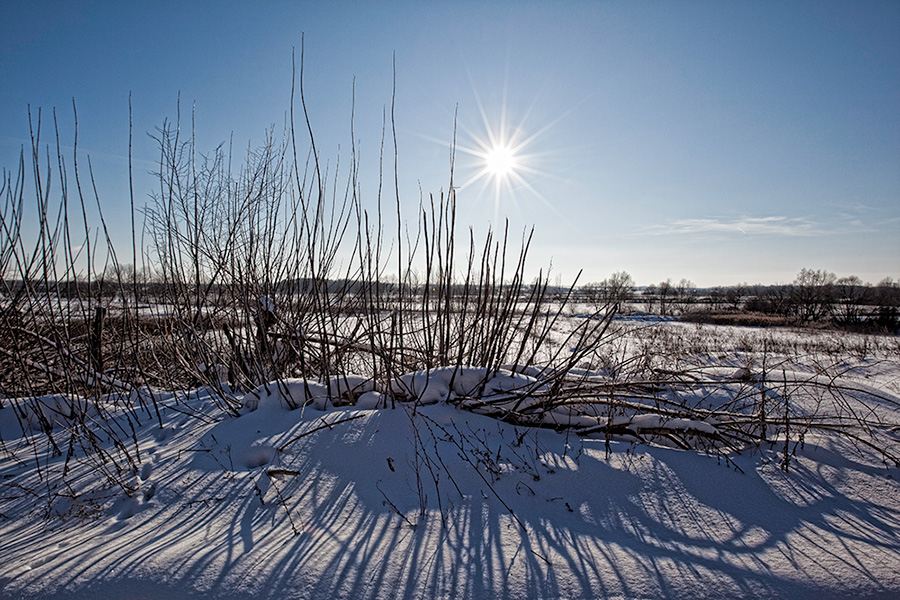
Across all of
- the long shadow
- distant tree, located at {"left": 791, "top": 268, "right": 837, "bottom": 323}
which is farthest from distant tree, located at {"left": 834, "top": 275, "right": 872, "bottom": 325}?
the long shadow

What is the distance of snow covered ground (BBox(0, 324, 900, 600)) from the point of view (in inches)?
58.5

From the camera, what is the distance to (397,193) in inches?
114

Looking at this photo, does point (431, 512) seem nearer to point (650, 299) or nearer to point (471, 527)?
point (471, 527)

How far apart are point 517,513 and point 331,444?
47.2 inches

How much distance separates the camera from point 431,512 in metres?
1.95

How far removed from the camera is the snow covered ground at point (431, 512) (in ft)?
4.88

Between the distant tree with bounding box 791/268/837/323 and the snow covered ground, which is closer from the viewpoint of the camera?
the snow covered ground

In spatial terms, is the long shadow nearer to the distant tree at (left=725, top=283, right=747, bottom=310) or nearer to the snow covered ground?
the snow covered ground

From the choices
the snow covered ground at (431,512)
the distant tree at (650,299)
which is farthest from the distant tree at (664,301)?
the snow covered ground at (431,512)

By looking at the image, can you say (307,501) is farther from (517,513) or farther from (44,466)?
(44,466)

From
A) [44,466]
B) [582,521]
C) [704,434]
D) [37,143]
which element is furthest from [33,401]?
[704,434]

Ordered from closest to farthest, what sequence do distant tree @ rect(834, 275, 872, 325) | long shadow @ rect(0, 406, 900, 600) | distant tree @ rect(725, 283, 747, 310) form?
long shadow @ rect(0, 406, 900, 600) → distant tree @ rect(834, 275, 872, 325) → distant tree @ rect(725, 283, 747, 310)

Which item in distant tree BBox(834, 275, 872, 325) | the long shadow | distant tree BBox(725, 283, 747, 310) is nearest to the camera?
the long shadow

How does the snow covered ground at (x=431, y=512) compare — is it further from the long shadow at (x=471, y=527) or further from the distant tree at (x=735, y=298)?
the distant tree at (x=735, y=298)
